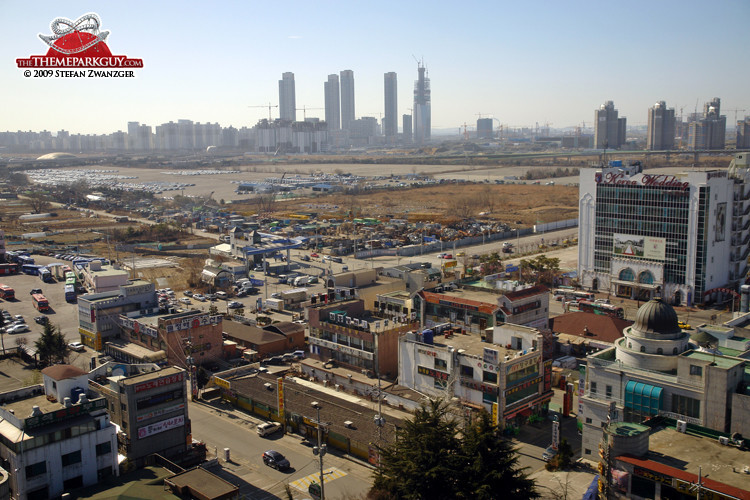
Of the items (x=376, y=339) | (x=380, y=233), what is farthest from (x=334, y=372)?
(x=380, y=233)

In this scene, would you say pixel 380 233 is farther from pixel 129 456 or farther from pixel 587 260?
pixel 129 456

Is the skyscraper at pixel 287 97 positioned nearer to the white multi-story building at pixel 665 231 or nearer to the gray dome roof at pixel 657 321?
the white multi-story building at pixel 665 231

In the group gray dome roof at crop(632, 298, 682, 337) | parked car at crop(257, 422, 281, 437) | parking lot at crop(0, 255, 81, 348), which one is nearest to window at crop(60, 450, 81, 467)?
parked car at crop(257, 422, 281, 437)

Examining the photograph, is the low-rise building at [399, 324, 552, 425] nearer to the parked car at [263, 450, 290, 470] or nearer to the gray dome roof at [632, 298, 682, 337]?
the gray dome roof at [632, 298, 682, 337]

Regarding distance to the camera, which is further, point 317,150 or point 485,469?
point 317,150

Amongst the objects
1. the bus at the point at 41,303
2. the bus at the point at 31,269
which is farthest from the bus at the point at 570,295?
the bus at the point at 31,269
